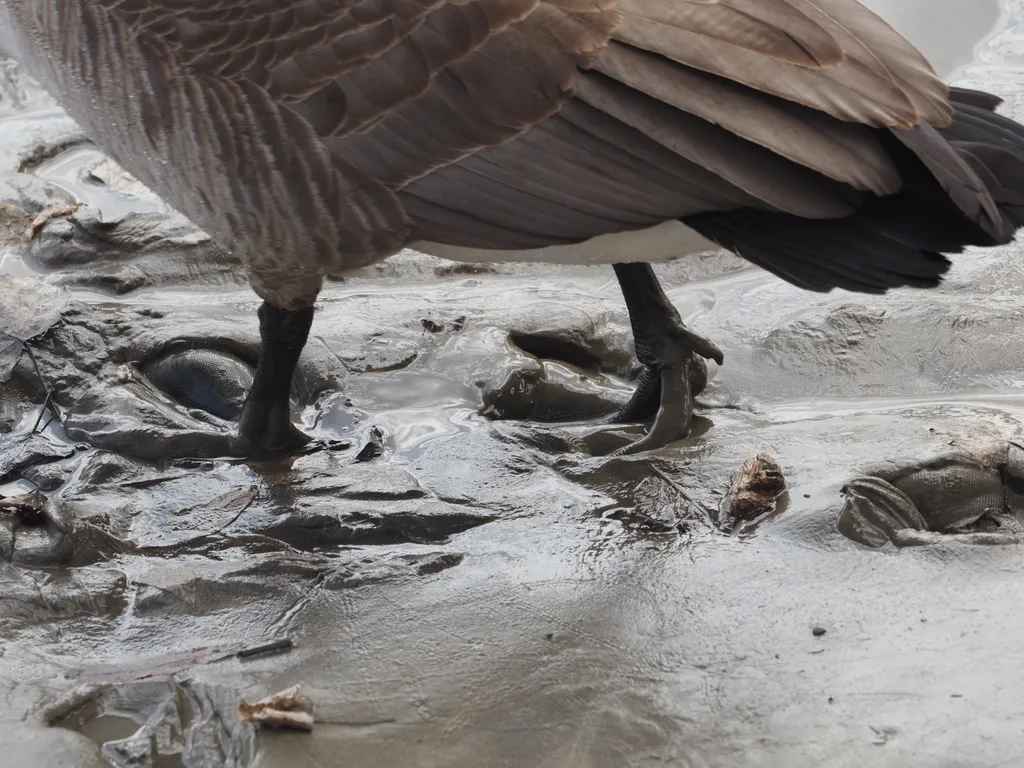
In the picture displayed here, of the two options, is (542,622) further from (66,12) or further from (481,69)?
(66,12)

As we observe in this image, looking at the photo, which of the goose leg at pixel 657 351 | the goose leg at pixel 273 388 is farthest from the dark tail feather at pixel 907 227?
the goose leg at pixel 273 388

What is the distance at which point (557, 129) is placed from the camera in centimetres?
299

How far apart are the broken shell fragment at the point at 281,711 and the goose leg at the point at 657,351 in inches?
68.6

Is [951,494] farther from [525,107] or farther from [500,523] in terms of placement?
[525,107]

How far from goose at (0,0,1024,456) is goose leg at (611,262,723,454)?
0.57 meters

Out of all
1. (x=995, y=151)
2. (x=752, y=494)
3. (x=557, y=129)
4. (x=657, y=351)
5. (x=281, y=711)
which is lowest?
(x=281, y=711)

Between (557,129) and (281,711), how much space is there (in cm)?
158

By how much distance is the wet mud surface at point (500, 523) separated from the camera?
242 cm

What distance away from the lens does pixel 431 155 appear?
3102 mm

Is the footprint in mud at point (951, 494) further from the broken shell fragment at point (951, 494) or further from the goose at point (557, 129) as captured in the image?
the goose at point (557, 129)

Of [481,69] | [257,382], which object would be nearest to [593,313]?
[257,382]

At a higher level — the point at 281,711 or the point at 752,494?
the point at 752,494

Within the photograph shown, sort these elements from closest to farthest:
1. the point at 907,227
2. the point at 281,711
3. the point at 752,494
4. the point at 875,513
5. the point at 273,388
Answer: the point at 281,711 → the point at 907,227 → the point at 875,513 → the point at 752,494 → the point at 273,388

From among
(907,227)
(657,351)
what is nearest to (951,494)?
(907,227)
